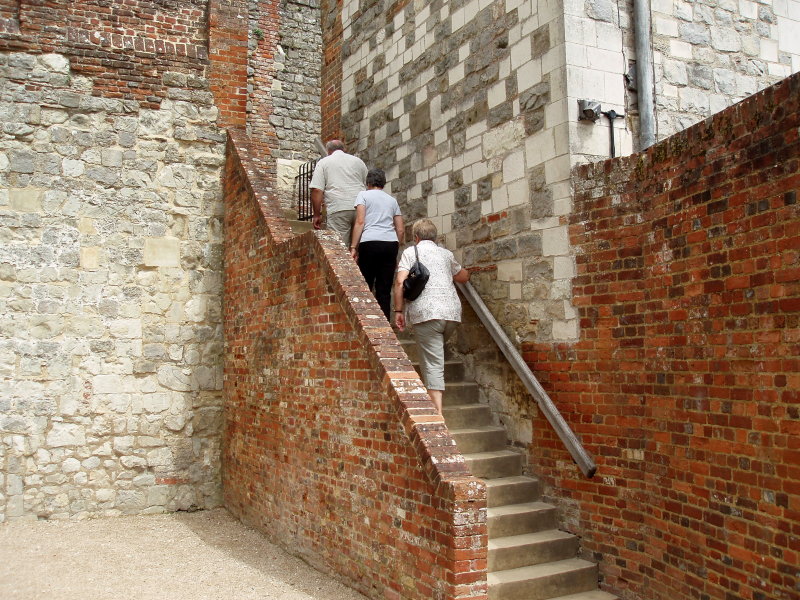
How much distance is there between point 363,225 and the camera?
21.9 feet

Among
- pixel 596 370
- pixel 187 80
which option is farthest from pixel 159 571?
pixel 187 80

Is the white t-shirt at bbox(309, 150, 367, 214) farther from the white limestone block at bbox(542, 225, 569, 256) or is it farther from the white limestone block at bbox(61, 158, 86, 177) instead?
the white limestone block at bbox(61, 158, 86, 177)

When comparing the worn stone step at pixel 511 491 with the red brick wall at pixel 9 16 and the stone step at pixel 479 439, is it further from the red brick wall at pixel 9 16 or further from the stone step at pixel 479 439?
the red brick wall at pixel 9 16

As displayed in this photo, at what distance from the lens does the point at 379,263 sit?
22.1 feet

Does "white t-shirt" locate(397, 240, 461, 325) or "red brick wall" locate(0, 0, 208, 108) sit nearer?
"white t-shirt" locate(397, 240, 461, 325)

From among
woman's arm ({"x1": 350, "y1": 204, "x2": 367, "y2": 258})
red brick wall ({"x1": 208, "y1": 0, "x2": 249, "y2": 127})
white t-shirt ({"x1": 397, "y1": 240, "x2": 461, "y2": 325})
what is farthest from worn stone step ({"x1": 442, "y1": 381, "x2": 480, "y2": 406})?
red brick wall ({"x1": 208, "y1": 0, "x2": 249, "y2": 127})

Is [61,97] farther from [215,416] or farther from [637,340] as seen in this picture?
[637,340]

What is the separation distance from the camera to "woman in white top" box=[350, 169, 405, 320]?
6.67 metres

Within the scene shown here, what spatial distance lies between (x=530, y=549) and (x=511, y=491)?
55cm

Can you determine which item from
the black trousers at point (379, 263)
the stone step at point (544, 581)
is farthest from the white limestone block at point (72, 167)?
the stone step at point (544, 581)

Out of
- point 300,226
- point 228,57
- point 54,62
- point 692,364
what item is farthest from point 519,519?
point 54,62

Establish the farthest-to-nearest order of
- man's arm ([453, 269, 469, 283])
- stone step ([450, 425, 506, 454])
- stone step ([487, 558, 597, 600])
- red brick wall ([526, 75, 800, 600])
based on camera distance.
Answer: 1. man's arm ([453, 269, 469, 283])
2. stone step ([450, 425, 506, 454])
3. stone step ([487, 558, 597, 600])
4. red brick wall ([526, 75, 800, 600])

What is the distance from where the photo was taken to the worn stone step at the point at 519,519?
210 inches

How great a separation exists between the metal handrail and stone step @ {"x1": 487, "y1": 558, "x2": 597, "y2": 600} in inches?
25.1
